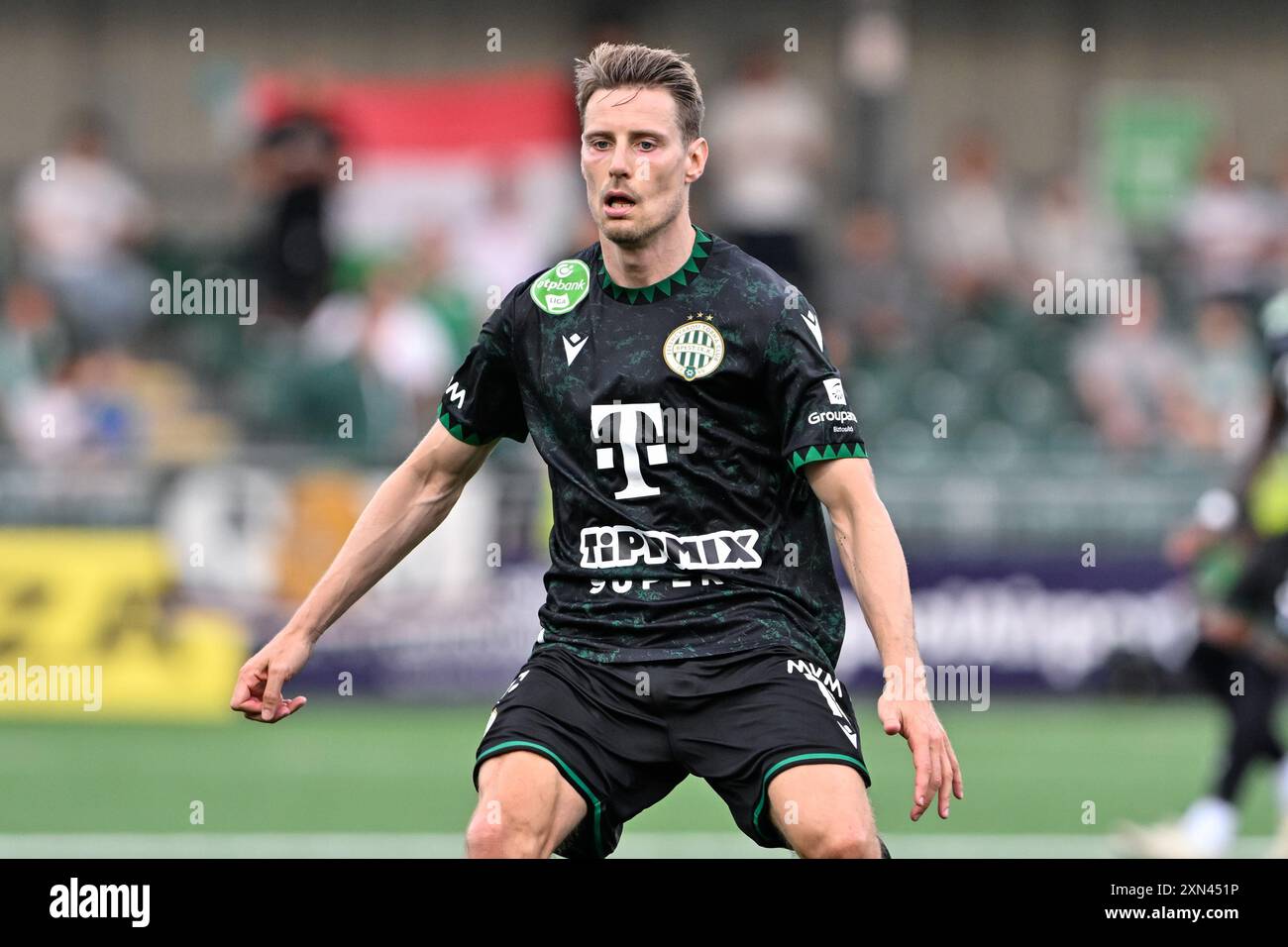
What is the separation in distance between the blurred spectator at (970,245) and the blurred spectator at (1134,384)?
4.19 feet

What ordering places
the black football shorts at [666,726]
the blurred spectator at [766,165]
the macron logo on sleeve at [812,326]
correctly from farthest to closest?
1. the blurred spectator at [766,165]
2. the macron logo on sleeve at [812,326]
3. the black football shorts at [666,726]

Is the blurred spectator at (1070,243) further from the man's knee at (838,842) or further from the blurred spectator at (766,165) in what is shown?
the man's knee at (838,842)

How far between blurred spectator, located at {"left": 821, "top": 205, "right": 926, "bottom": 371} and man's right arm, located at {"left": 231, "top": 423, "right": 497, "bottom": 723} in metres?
11.1

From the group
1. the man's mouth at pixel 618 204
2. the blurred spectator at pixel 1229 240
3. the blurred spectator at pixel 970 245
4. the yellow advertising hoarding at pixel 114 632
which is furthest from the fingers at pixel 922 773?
the blurred spectator at pixel 1229 240

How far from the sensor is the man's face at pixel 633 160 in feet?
18.9

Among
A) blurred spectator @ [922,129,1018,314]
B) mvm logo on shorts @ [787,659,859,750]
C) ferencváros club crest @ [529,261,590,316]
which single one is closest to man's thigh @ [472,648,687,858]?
mvm logo on shorts @ [787,659,859,750]

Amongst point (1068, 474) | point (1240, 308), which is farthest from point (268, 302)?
point (1240, 308)

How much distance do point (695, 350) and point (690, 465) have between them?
12.0 inches

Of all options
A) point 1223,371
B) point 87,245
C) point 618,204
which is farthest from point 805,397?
point 87,245

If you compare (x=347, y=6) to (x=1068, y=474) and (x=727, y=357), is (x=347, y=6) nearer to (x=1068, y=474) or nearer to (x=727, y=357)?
(x=1068, y=474)

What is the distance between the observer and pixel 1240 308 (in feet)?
58.9

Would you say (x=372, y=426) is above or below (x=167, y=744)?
Answer: above

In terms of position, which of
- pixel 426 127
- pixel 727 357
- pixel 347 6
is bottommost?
pixel 727 357
